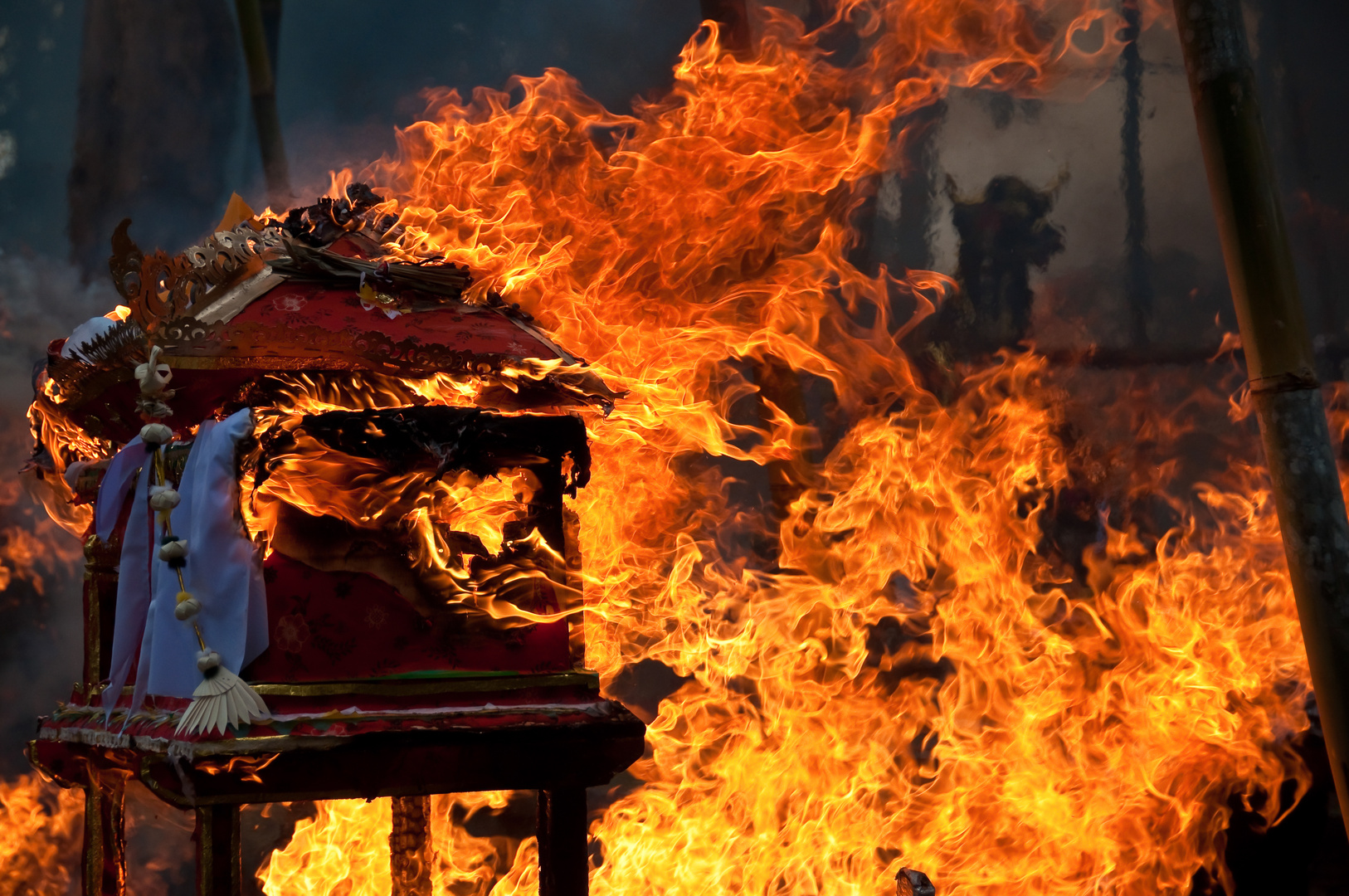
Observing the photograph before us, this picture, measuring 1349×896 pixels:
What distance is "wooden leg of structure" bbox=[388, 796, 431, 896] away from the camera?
4258 millimetres

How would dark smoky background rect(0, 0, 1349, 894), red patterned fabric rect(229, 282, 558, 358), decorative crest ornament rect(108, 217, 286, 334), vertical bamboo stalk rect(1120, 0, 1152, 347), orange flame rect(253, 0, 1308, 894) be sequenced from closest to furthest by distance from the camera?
decorative crest ornament rect(108, 217, 286, 334), red patterned fabric rect(229, 282, 558, 358), orange flame rect(253, 0, 1308, 894), dark smoky background rect(0, 0, 1349, 894), vertical bamboo stalk rect(1120, 0, 1152, 347)

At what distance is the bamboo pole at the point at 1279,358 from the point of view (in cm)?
450

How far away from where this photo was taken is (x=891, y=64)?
6.32 metres

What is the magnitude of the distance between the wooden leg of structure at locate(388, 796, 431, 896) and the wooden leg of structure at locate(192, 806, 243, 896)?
1.39m

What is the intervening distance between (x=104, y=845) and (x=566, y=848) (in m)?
1.95

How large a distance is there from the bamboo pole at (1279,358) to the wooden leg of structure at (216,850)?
4522 millimetres

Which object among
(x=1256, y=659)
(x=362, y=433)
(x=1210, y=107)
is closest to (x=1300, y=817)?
(x=1256, y=659)

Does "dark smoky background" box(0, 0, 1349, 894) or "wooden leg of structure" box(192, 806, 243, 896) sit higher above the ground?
"dark smoky background" box(0, 0, 1349, 894)

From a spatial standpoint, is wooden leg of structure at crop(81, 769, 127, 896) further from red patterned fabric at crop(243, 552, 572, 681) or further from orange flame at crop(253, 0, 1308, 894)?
orange flame at crop(253, 0, 1308, 894)

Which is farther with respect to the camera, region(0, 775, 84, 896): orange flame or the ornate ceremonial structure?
region(0, 775, 84, 896): orange flame

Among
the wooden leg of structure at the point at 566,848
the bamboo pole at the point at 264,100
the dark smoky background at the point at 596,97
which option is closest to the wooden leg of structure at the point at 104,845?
the wooden leg of structure at the point at 566,848

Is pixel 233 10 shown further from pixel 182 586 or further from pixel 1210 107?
pixel 1210 107

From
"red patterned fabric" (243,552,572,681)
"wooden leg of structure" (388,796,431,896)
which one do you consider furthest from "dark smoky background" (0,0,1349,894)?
"red patterned fabric" (243,552,572,681)

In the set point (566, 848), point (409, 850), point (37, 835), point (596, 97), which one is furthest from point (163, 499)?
point (596, 97)
